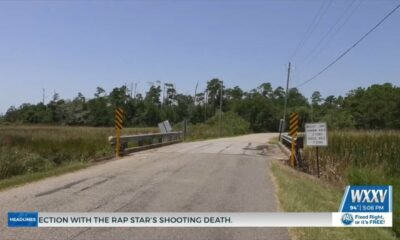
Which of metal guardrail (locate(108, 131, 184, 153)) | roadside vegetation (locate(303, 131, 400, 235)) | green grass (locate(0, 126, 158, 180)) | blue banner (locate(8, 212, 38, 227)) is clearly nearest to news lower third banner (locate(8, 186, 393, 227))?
blue banner (locate(8, 212, 38, 227))

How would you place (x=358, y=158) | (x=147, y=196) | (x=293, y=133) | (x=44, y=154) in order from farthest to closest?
(x=358, y=158) < (x=44, y=154) < (x=293, y=133) < (x=147, y=196)

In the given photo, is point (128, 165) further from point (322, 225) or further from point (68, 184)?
point (322, 225)

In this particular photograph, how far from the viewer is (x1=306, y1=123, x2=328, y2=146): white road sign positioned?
17594mm

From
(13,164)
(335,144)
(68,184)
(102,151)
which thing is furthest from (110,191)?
(335,144)

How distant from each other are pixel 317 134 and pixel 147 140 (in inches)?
438

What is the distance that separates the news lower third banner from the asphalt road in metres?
0.29

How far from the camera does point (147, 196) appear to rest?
10.5m

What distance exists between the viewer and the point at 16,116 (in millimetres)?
118750

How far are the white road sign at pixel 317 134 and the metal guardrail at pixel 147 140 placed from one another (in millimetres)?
7913

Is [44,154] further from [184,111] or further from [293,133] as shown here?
[184,111]

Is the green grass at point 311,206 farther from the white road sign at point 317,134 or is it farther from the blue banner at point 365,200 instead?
the white road sign at point 317,134

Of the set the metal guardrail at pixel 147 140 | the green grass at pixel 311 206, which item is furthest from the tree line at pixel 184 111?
the green grass at pixel 311 206

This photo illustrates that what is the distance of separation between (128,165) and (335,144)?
1173 cm

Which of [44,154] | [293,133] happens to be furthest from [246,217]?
[44,154]
